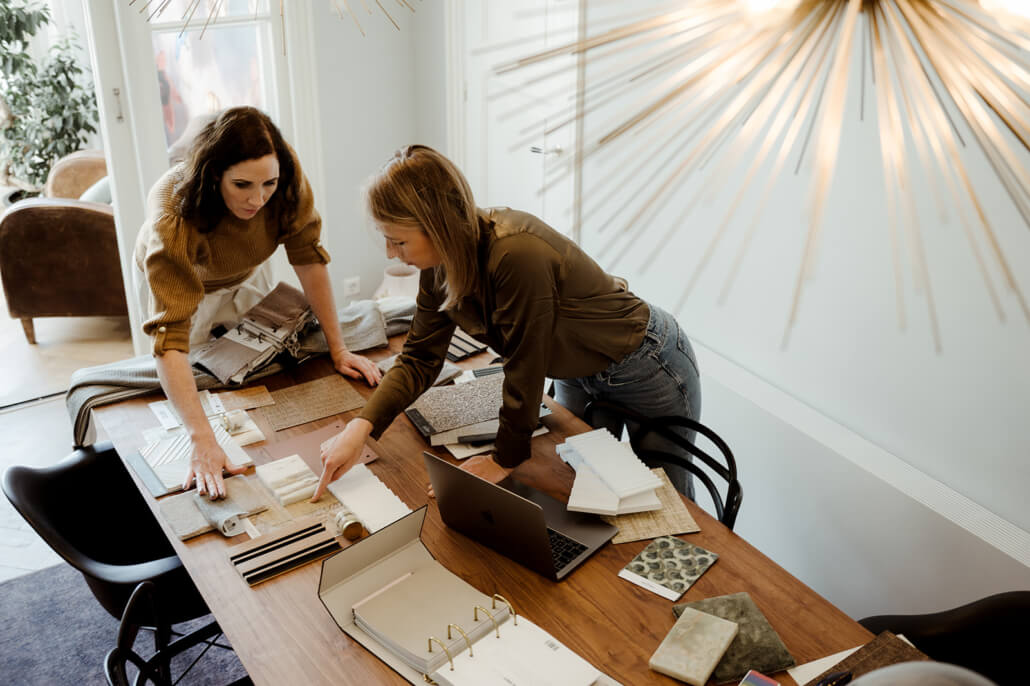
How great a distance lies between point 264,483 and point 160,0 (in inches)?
91.5

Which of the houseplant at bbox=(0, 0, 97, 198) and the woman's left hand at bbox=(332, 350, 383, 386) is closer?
the woman's left hand at bbox=(332, 350, 383, 386)

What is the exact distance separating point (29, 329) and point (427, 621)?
3.75 meters

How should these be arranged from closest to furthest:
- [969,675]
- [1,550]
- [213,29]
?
[969,675] → [1,550] → [213,29]

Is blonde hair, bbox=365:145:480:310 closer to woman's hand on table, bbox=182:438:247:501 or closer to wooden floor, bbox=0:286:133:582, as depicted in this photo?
woman's hand on table, bbox=182:438:247:501

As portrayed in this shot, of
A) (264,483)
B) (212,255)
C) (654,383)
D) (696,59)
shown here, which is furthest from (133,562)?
(696,59)

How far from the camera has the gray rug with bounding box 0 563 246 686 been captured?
240cm

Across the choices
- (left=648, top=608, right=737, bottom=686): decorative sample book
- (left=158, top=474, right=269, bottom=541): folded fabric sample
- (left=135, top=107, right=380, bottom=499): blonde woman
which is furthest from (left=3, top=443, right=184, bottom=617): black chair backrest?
(left=648, top=608, right=737, bottom=686): decorative sample book

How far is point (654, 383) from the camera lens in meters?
2.12

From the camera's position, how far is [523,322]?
1769 mm

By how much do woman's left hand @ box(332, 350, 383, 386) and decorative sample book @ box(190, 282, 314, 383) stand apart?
0.14m

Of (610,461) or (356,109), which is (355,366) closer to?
(610,461)

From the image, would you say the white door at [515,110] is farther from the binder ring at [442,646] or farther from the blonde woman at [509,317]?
the binder ring at [442,646]

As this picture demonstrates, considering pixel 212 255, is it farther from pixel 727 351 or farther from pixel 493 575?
pixel 727 351

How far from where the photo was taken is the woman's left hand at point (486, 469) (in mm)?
1882
